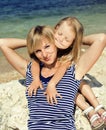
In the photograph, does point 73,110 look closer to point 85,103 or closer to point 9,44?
point 85,103

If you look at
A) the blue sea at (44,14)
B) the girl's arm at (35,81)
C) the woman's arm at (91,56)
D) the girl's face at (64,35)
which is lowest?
the blue sea at (44,14)

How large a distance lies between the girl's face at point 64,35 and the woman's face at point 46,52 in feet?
0.26

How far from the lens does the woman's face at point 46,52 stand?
3.76 m

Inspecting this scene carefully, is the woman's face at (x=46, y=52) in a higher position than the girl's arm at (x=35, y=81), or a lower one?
higher

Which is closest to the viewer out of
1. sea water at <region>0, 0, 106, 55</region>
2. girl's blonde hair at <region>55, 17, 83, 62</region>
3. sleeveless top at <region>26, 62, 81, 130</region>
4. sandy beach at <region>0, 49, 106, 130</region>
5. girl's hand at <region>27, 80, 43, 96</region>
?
sleeveless top at <region>26, 62, 81, 130</region>

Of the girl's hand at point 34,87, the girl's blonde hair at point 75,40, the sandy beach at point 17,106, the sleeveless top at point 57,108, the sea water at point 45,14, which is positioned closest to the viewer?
the sleeveless top at point 57,108

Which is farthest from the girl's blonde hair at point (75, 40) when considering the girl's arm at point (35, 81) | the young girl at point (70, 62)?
the girl's arm at point (35, 81)

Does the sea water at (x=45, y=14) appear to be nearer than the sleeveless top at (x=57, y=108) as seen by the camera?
No

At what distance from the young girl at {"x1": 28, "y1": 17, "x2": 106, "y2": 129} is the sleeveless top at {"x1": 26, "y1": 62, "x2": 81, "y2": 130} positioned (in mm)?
52

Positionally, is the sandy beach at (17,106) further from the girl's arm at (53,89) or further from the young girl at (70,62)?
the girl's arm at (53,89)

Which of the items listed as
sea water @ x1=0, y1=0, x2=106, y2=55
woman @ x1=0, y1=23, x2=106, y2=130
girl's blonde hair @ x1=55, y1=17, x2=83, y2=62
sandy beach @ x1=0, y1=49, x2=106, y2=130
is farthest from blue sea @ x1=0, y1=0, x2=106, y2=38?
woman @ x1=0, y1=23, x2=106, y2=130

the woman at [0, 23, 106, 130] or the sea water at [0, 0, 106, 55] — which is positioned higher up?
the woman at [0, 23, 106, 130]

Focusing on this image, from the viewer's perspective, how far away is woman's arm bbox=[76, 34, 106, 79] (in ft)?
12.7

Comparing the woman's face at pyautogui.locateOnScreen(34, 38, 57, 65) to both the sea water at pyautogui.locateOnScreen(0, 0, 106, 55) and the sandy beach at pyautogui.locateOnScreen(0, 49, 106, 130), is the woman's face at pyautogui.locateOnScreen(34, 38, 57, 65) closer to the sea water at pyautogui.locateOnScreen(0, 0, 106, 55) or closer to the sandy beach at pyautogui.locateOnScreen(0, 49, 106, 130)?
the sandy beach at pyautogui.locateOnScreen(0, 49, 106, 130)
